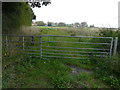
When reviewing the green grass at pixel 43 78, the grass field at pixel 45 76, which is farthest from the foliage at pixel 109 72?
Result: the green grass at pixel 43 78

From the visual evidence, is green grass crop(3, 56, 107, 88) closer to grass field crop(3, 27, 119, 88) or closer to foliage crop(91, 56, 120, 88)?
grass field crop(3, 27, 119, 88)

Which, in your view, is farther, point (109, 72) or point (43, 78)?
point (109, 72)

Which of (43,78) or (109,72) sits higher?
(109,72)

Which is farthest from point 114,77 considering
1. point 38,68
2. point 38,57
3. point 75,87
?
point 38,57

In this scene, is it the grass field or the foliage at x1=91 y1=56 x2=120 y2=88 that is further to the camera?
the foliage at x1=91 y1=56 x2=120 y2=88

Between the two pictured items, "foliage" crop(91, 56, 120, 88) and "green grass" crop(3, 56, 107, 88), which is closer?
"green grass" crop(3, 56, 107, 88)

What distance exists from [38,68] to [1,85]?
1.37 metres

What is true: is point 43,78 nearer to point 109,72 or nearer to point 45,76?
point 45,76

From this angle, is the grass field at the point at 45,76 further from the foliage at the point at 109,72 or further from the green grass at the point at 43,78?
the foliage at the point at 109,72

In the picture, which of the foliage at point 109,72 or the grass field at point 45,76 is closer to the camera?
the grass field at point 45,76

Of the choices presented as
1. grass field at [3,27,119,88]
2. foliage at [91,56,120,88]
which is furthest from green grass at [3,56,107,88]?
foliage at [91,56,120,88]

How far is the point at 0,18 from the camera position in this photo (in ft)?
18.9

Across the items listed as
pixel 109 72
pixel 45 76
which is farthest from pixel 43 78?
pixel 109 72

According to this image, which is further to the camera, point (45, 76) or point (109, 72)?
point (109, 72)
